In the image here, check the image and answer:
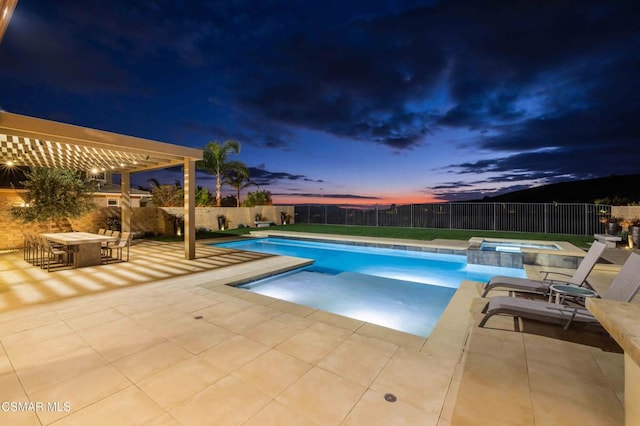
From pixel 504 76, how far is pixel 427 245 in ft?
28.5

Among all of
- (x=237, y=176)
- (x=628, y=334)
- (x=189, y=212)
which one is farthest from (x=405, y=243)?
(x=237, y=176)

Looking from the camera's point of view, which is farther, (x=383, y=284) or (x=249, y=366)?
(x=383, y=284)

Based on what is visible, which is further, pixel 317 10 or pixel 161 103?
pixel 161 103

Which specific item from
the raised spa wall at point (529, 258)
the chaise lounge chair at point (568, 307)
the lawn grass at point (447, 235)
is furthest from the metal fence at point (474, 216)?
the chaise lounge chair at point (568, 307)

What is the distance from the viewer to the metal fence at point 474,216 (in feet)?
44.6

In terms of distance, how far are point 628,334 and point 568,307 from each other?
2.11 m

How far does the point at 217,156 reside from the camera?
19391 mm

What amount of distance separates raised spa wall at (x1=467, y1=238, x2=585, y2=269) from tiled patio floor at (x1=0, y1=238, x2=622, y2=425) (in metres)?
4.46

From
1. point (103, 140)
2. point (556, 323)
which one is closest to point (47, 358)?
point (103, 140)

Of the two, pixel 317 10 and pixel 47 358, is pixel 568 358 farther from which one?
pixel 317 10

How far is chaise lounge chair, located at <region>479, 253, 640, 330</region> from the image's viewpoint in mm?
2857

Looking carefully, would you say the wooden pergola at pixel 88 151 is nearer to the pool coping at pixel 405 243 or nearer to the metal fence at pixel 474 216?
the pool coping at pixel 405 243

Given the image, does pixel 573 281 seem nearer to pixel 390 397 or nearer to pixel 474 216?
pixel 390 397

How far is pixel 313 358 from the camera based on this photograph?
2.73 metres
